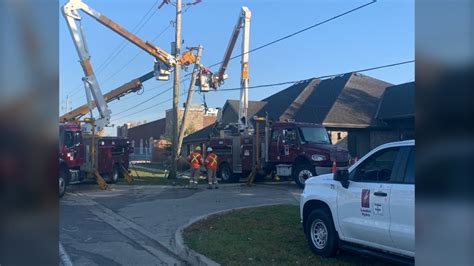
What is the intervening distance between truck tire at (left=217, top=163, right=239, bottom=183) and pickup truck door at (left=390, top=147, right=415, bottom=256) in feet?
56.7

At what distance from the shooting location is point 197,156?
2009 cm

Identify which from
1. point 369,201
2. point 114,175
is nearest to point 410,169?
point 369,201

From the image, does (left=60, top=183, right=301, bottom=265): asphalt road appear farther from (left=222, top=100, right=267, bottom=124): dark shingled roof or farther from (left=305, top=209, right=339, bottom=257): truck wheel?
(left=222, top=100, right=267, bottom=124): dark shingled roof

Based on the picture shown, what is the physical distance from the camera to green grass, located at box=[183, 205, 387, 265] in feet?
23.5

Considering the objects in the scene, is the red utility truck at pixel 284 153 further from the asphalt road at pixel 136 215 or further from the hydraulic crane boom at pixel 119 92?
the hydraulic crane boom at pixel 119 92

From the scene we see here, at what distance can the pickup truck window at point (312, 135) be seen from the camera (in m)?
19.7

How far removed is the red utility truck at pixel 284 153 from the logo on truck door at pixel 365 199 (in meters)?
12.1

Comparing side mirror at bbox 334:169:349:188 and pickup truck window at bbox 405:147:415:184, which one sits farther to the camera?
side mirror at bbox 334:169:349:188

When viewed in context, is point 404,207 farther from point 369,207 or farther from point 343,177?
point 343,177

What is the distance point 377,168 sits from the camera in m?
6.61

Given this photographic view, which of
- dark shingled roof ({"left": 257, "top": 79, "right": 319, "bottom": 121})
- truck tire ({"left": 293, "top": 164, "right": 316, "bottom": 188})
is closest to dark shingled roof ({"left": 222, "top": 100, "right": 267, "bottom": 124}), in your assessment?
dark shingled roof ({"left": 257, "top": 79, "right": 319, "bottom": 121})

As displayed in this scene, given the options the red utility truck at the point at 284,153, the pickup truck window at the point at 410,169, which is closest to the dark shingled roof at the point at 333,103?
the red utility truck at the point at 284,153

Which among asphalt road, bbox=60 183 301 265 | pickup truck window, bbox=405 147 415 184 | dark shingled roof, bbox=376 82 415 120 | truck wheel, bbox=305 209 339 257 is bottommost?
asphalt road, bbox=60 183 301 265
